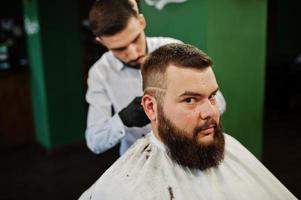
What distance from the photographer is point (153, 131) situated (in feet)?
4.51

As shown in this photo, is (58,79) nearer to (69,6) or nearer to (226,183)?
(69,6)

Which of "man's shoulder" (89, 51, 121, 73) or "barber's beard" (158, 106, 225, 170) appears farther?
"man's shoulder" (89, 51, 121, 73)

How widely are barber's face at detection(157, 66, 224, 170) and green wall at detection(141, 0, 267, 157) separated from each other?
0.35 metres

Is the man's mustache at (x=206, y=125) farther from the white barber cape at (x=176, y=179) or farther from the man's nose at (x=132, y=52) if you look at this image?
the man's nose at (x=132, y=52)

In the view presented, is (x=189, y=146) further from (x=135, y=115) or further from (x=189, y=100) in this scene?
(x=135, y=115)

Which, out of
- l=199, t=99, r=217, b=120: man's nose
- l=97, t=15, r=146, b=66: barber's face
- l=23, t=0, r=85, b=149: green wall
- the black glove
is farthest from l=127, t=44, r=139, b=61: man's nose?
l=23, t=0, r=85, b=149: green wall

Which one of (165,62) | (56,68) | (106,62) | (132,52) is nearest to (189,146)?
(165,62)

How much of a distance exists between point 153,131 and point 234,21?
601 mm

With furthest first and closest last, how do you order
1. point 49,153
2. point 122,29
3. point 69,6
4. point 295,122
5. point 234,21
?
point 295,122, point 49,153, point 69,6, point 234,21, point 122,29

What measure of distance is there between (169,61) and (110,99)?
1.62 ft

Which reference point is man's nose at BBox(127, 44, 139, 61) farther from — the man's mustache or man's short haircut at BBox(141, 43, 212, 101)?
the man's mustache

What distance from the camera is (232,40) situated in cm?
162

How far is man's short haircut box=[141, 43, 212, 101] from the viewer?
121 centimetres

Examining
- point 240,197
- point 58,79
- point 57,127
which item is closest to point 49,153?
point 57,127
